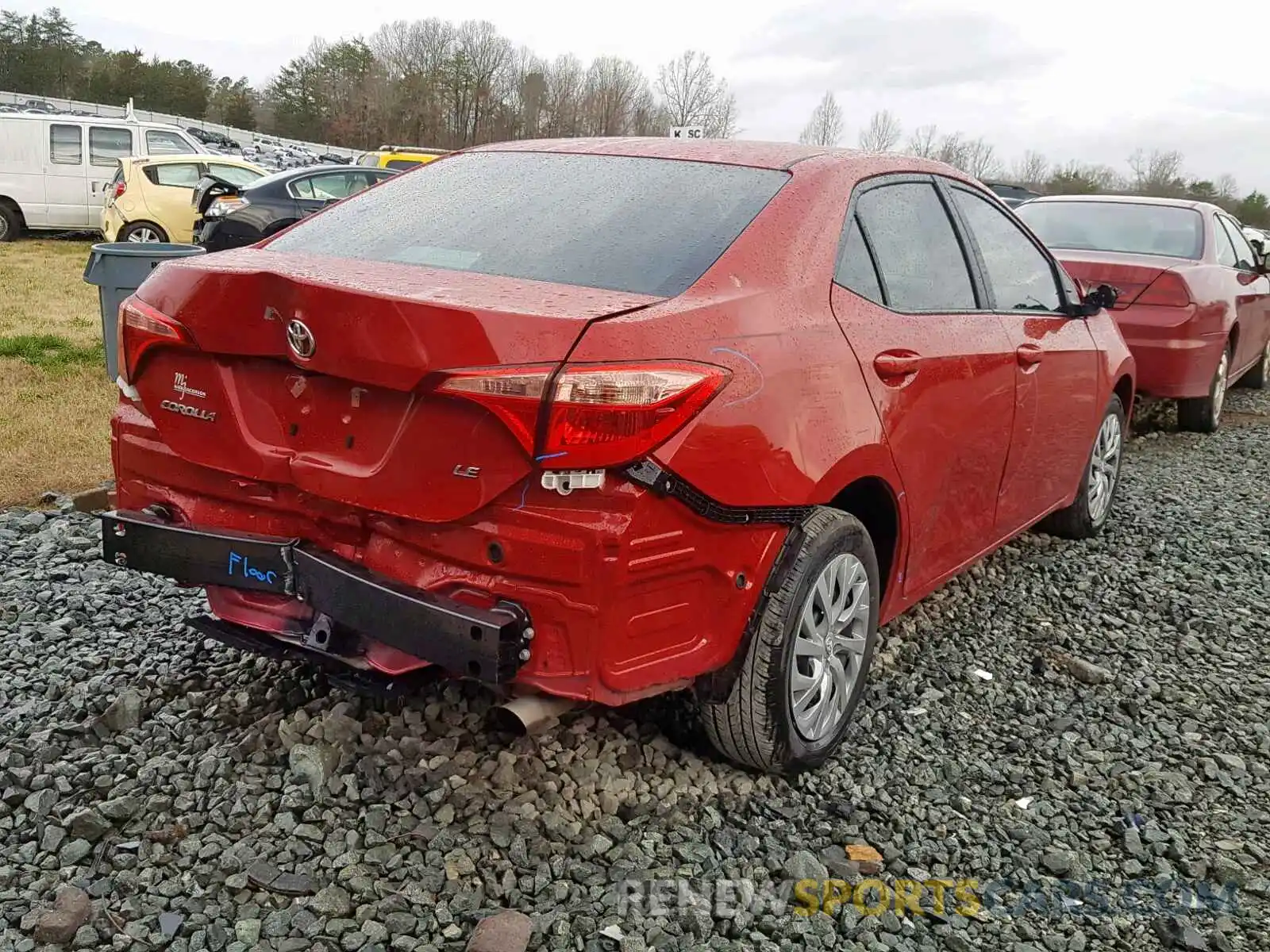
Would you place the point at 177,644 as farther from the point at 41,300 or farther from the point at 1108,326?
the point at 41,300

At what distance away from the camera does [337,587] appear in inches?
97.6

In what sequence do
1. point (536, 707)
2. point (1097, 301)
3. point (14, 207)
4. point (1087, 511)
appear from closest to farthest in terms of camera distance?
1. point (536, 707)
2. point (1097, 301)
3. point (1087, 511)
4. point (14, 207)

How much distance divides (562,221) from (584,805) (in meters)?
1.50

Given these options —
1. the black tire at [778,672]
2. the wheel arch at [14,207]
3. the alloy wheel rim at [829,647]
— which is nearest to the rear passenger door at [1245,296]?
the alloy wheel rim at [829,647]

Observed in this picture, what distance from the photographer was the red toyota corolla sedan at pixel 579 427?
229 centimetres

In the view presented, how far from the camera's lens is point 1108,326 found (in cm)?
493

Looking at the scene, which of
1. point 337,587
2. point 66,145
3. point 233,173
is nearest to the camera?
point 337,587

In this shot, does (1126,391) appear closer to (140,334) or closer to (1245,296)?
(1245,296)

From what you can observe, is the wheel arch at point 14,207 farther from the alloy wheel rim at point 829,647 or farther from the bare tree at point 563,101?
the bare tree at point 563,101

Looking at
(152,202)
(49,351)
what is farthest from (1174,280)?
(152,202)

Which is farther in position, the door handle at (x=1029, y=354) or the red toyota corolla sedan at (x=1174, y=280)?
the red toyota corolla sedan at (x=1174, y=280)

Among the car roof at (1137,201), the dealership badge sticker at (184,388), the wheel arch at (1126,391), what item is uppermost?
the car roof at (1137,201)

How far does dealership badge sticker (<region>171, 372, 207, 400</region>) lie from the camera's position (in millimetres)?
2664

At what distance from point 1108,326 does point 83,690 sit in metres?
4.25
